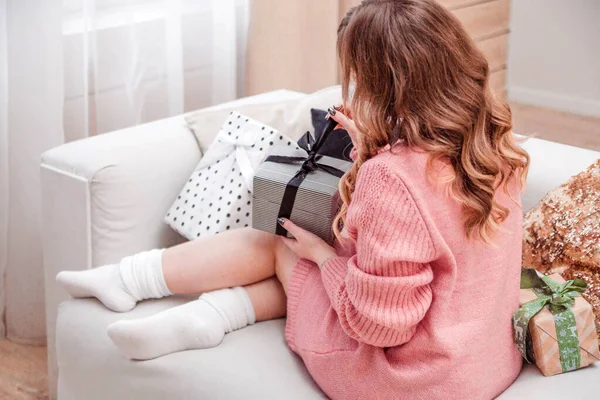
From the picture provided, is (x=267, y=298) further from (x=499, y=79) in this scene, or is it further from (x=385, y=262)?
(x=499, y=79)

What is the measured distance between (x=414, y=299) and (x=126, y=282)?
0.64 m

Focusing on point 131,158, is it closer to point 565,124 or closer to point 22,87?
point 22,87

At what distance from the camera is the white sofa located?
59.8 inches

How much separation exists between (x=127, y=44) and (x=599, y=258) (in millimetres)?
1494

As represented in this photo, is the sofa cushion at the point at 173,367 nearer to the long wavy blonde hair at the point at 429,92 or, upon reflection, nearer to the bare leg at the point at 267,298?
the bare leg at the point at 267,298

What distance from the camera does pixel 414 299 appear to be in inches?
53.4

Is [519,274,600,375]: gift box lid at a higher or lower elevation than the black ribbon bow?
lower

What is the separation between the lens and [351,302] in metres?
1.39

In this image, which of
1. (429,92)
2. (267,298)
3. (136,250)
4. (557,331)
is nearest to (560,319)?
(557,331)

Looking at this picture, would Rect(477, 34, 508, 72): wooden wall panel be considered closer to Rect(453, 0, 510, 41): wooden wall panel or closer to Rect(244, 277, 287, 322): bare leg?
Rect(453, 0, 510, 41): wooden wall panel

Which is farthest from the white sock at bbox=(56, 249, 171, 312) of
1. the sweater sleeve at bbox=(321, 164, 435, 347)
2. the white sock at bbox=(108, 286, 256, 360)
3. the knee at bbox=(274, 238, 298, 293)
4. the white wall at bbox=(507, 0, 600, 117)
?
the white wall at bbox=(507, 0, 600, 117)

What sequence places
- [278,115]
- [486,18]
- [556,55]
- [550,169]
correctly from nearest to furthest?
[550,169] < [278,115] < [486,18] < [556,55]

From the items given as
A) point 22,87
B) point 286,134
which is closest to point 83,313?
point 286,134

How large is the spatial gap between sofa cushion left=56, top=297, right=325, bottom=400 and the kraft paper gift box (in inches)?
14.7
